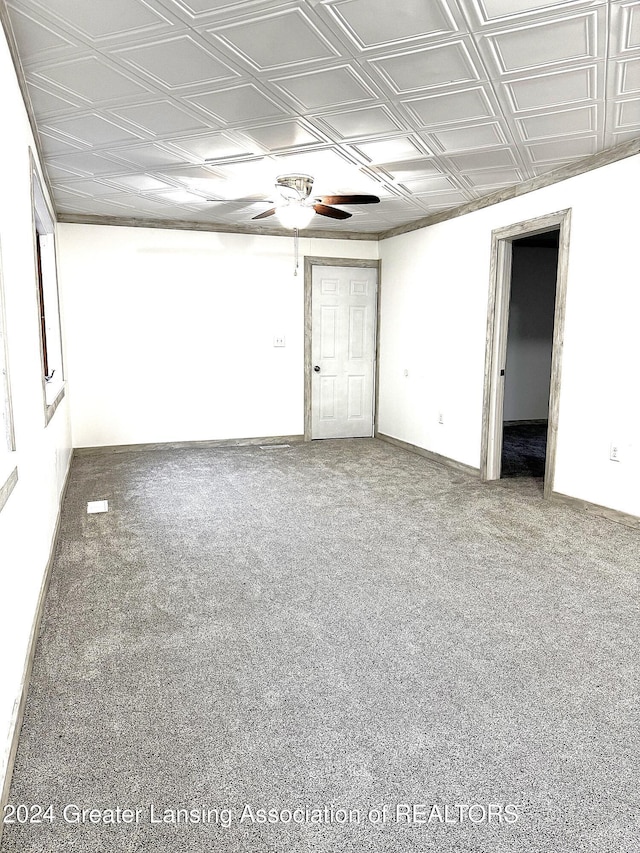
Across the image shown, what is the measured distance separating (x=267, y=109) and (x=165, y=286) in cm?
338

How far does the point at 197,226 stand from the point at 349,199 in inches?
102

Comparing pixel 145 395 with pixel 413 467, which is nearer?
pixel 413 467

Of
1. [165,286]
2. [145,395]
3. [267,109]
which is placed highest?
[267,109]

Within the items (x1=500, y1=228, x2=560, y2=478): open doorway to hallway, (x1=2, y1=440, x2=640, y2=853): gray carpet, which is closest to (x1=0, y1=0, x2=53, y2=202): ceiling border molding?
(x1=2, y1=440, x2=640, y2=853): gray carpet

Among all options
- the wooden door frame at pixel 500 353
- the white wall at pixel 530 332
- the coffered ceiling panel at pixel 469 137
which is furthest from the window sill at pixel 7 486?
the white wall at pixel 530 332

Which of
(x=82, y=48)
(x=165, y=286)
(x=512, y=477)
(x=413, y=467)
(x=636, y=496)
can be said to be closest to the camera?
(x=82, y=48)

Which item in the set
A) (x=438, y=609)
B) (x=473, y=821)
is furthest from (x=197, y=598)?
(x=473, y=821)

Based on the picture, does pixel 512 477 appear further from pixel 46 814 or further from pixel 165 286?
pixel 46 814

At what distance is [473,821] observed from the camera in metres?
1.49

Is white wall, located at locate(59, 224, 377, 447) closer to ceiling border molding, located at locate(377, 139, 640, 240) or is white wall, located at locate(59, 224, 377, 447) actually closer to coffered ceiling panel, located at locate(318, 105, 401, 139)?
ceiling border molding, located at locate(377, 139, 640, 240)

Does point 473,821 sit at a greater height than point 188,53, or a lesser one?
lesser

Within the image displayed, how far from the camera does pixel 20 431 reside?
2307mm

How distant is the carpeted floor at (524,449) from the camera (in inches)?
214

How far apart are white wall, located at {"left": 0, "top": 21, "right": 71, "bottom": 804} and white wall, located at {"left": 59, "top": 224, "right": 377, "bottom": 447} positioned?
270 centimetres
